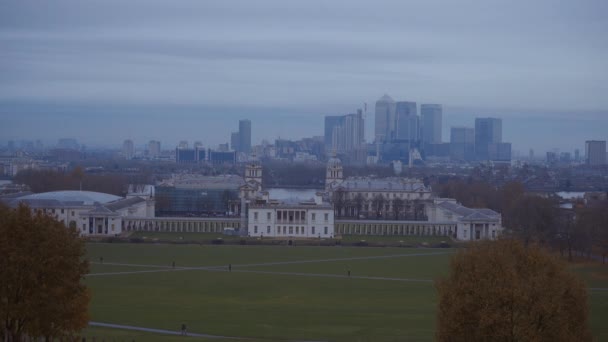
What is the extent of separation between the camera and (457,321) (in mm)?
21500

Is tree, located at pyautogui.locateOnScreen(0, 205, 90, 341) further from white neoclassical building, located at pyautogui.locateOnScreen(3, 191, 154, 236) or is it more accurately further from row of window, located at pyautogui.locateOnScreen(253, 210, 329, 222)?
row of window, located at pyautogui.locateOnScreen(253, 210, 329, 222)

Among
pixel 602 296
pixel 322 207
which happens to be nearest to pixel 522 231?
pixel 322 207

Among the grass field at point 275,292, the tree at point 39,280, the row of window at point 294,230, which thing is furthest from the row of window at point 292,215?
the tree at point 39,280

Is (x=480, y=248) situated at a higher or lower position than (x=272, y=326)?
higher

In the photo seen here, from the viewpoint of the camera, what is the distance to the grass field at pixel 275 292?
27.8m

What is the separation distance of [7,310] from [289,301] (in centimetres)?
1263

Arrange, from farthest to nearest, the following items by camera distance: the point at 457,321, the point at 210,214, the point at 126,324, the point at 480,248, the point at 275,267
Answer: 1. the point at 210,214
2. the point at 275,267
3. the point at 126,324
4. the point at 480,248
5. the point at 457,321

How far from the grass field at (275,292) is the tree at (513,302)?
15.5 feet

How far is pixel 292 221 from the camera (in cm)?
6097

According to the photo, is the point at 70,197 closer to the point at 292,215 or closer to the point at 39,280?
the point at 292,215

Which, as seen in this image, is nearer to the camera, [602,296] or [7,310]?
[7,310]

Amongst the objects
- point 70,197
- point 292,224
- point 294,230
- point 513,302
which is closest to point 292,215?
point 292,224

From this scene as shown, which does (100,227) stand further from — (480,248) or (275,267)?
(480,248)

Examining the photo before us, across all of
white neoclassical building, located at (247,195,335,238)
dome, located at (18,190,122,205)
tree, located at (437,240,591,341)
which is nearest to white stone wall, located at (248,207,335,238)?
white neoclassical building, located at (247,195,335,238)
